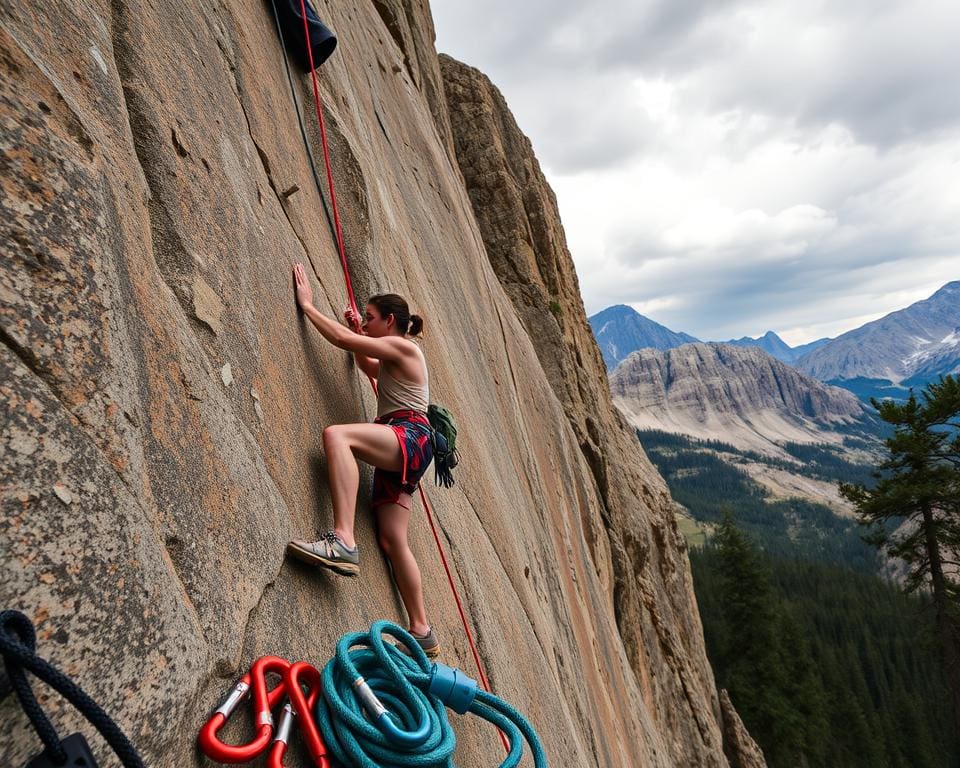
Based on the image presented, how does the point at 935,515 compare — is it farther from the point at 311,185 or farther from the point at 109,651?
the point at 109,651

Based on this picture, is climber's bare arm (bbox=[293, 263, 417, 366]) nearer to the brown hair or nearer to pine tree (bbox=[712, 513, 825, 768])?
the brown hair

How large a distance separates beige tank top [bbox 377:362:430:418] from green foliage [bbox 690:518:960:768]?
2593 centimetres

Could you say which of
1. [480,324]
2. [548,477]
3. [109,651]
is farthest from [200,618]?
[548,477]

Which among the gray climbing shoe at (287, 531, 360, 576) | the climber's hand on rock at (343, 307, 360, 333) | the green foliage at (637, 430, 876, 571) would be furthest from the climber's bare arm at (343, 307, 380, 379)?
the green foliage at (637, 430, 876, 571)

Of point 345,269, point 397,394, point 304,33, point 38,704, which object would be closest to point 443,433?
point 397,394

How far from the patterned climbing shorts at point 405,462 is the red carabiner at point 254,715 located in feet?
4.97

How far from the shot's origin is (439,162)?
11656 mm

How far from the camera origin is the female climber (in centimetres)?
326

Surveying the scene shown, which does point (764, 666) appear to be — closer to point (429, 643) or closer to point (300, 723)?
point (429, 643)

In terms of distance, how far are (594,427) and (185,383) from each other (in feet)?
52.5

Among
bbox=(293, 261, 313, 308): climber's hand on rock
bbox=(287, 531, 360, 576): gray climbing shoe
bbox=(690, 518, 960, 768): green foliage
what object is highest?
bbox=(293, 261, 313, 308): climber's hand on rock

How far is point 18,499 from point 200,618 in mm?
788

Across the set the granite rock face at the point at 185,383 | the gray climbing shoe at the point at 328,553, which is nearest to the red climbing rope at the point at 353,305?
the granite rock face at the point at 185,383

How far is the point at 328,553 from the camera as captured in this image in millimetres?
2824
